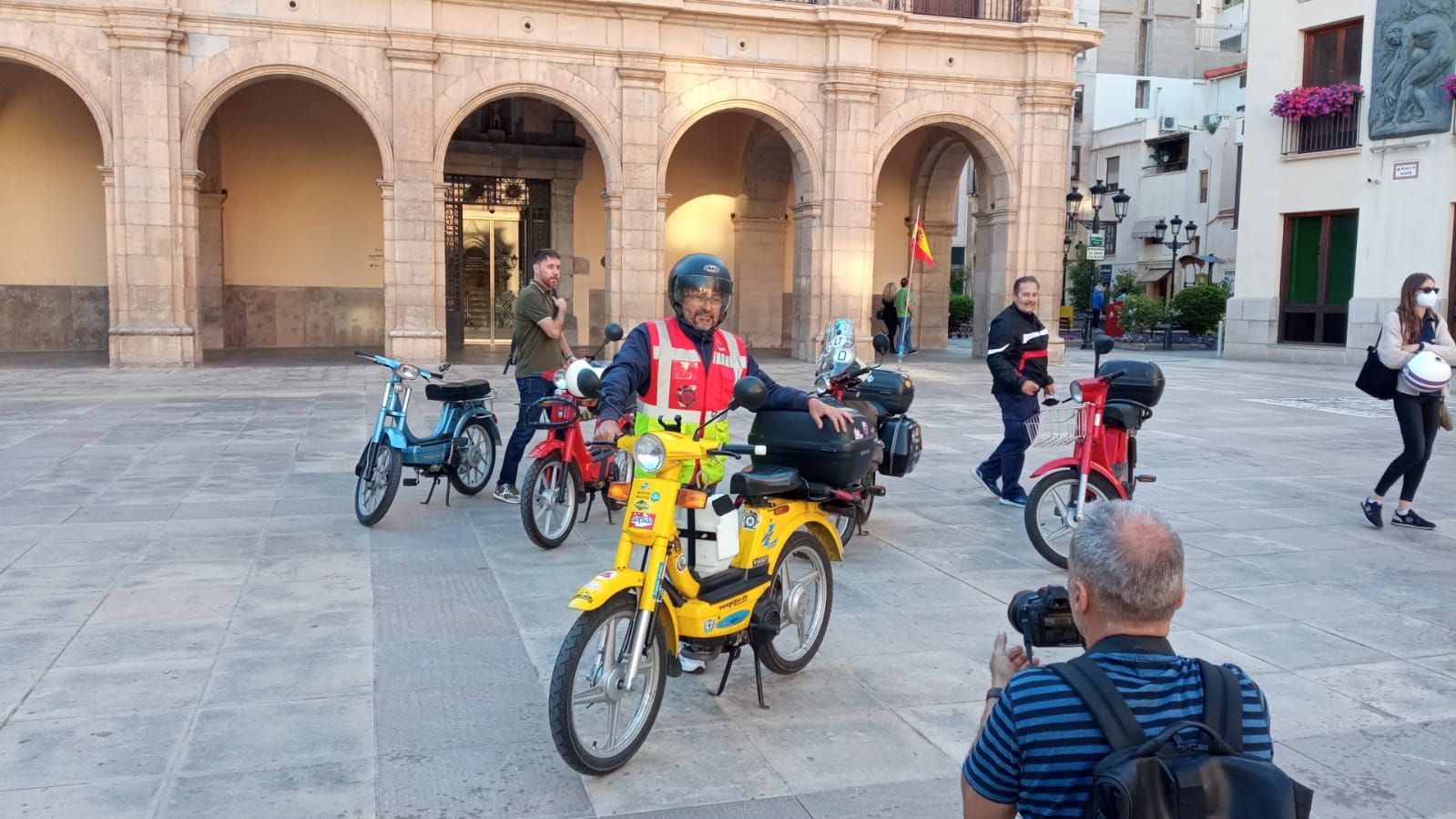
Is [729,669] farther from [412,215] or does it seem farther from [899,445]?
[412,215]

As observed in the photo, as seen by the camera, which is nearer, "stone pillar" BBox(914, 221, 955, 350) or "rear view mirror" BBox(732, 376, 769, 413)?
"rear view mirror" BBox(732, 376, 769, 413)

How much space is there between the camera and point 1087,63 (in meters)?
49.9

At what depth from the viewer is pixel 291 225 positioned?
2178 centimetres

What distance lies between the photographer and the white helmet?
709 cm

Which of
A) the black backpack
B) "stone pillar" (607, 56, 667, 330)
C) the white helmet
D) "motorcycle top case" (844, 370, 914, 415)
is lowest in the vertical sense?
the black backpack

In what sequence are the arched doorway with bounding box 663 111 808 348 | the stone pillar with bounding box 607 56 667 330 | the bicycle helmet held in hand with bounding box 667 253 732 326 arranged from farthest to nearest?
the arched doorway with bounding box 663 111 808 348, the stone pillar with bounding box 607 56 667 330, the bicycle helmet held in hand with bounding box 667 253 732 326

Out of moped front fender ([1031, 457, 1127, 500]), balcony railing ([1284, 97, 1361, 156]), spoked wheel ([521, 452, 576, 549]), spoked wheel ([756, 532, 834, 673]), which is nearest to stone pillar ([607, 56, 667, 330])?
spoked wheel ([521, 452, 576, 549])

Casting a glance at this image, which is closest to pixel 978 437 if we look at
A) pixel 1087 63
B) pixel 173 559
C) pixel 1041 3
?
pixel 173 559

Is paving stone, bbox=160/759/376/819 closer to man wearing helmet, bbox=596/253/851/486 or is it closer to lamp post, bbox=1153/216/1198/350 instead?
man wearing helmet, bbox=596/253/851/486

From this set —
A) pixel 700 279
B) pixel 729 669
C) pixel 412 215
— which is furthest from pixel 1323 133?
pixel 729 669

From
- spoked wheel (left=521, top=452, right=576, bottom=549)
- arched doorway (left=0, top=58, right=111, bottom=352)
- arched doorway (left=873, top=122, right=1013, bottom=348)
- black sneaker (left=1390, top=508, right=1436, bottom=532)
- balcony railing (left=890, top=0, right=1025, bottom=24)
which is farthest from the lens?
arched doorway (left=873, top=122, right=1013, bottom=348)

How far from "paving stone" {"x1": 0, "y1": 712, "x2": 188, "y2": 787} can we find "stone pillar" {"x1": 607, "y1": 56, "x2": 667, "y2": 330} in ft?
50.7

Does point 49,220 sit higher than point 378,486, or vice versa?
point 49,220

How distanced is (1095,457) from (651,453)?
3.88 metres
